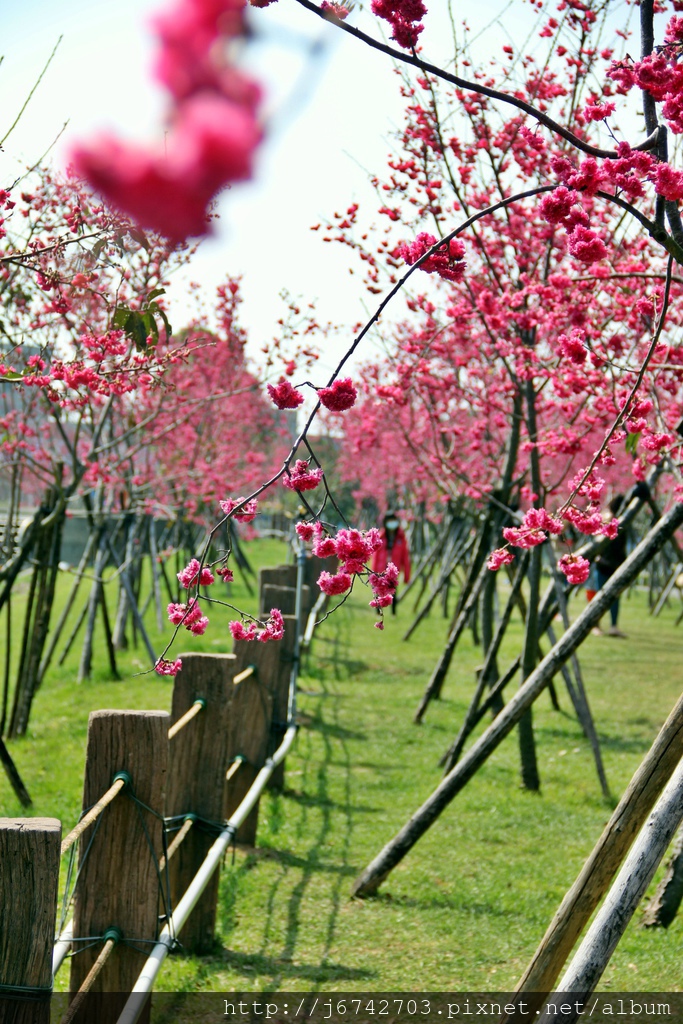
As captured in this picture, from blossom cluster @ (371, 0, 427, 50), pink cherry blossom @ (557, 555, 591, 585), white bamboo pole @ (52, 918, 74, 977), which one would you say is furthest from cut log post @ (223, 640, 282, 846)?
blossom cluster @ (371, 0, 427, 50)

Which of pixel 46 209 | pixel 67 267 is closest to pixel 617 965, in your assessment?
pixel 67 267

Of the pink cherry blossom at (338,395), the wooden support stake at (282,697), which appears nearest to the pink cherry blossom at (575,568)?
the pink cherry blossom at (338,395)

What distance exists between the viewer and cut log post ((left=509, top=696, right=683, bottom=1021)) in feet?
9.87

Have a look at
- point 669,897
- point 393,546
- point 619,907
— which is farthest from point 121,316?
point 393,546

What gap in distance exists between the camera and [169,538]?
799 inches

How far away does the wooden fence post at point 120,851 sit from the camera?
3166 mm

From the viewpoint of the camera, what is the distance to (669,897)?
466 centimetres

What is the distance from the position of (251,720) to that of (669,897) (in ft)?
7.60

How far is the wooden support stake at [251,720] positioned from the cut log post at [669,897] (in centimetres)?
214

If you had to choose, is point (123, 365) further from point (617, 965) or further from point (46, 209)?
point (617, 965)

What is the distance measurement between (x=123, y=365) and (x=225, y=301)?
8.25 meters

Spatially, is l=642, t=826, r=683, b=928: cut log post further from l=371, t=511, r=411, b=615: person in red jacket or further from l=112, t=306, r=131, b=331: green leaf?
l=371, t=511, r=411, b=615: person in red jacket

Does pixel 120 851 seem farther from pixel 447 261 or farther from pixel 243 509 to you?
pixel 447 261

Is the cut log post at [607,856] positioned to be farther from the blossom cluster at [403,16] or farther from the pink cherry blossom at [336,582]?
the blossom cluster at [403,16]
